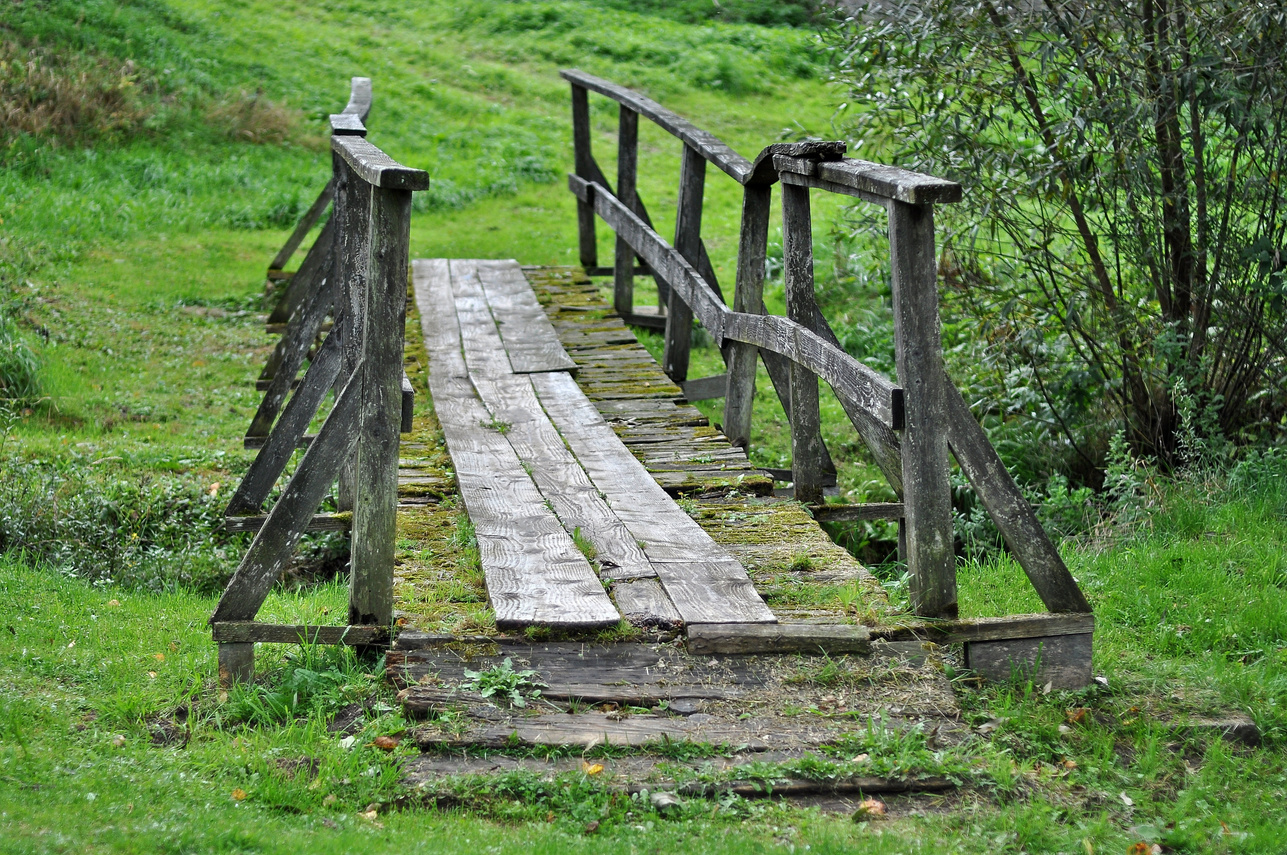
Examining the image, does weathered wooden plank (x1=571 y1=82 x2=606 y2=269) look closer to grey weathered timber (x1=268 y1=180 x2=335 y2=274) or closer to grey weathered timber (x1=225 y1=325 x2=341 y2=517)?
grey weathered timber (x1=268 y1=180 x2=335 y2=274)

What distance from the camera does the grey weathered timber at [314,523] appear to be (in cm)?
507

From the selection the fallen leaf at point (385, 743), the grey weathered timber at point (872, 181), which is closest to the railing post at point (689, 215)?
the grey weathered timber at point (872, 181)

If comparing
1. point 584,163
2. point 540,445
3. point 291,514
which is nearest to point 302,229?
point 584,163

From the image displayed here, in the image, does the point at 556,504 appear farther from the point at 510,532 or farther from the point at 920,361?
the point at 920,361

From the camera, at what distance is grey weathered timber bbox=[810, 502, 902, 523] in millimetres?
5207

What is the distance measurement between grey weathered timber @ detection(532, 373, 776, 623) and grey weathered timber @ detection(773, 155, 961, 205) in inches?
56.2

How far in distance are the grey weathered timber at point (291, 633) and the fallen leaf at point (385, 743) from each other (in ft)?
1.70

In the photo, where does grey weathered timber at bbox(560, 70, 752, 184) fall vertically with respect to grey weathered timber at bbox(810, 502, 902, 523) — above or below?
above

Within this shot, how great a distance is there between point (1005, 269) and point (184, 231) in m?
8.81

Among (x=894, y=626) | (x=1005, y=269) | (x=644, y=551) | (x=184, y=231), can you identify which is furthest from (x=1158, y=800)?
(x=184, y=231)

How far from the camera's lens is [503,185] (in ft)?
46.5

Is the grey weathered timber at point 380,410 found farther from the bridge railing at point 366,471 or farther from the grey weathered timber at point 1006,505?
the grey weathered timber at point 1006,505

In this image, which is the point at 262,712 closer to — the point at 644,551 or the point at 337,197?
the point at 644,551

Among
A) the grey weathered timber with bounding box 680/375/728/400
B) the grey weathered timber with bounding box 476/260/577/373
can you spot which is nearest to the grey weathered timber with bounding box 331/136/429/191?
the grey weathered timber with bounding box 476/260/577/373
